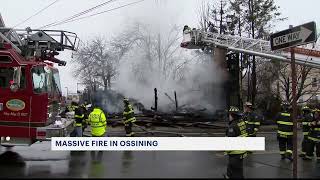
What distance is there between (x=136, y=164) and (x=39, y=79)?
4302 millimetres

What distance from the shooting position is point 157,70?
102ft

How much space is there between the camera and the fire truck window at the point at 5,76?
36.7 feet

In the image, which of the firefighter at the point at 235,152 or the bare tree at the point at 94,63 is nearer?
the firefighter at the point at 235,152

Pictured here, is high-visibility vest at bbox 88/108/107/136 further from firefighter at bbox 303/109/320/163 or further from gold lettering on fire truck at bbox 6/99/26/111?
firefighter at bbox 303/109/320/163

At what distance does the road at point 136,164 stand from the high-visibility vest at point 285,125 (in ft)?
2.48

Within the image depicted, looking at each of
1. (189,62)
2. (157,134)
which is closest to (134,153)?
(157,134)

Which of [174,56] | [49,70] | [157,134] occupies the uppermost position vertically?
[174,56]

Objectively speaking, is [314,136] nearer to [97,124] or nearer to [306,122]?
[306,122]

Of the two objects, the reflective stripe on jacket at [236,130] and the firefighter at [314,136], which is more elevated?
the reflective stripe on jacket at [236,130]

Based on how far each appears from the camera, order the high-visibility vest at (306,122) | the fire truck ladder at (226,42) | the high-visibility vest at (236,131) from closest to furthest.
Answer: the high-visibility vest at (236,131) < the high-visibility vest at (306,122) < the fire truck ladder at (226,42)

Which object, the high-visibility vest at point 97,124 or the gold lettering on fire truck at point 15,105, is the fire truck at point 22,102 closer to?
the gold lettering on fire truck at point 15,105

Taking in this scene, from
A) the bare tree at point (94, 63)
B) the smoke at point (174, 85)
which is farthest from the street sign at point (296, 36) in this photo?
the bare tree at point (94, 63)

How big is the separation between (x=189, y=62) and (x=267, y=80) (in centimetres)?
810

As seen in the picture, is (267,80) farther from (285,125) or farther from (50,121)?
(50,121)
